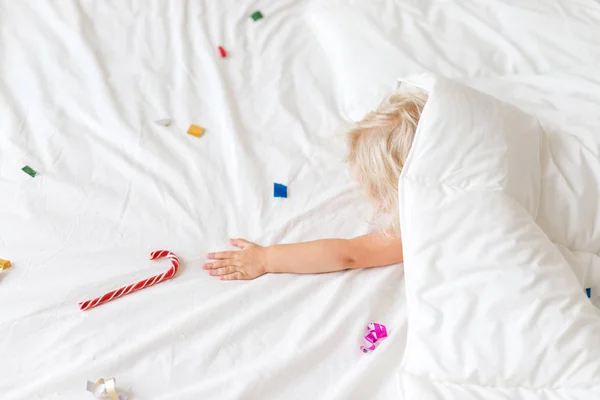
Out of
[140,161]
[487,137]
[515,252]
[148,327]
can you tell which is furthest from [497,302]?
[140,161]

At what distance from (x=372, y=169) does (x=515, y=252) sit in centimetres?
31

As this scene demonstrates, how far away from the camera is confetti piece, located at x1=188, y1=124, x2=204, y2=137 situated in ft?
4.08

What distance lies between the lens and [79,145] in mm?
1201

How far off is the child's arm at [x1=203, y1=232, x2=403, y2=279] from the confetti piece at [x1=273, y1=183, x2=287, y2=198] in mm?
136

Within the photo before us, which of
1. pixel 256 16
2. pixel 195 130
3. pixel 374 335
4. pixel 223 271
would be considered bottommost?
pixel 374 335

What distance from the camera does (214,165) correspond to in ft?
3.92

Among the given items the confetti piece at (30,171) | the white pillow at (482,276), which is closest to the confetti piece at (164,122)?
the confetti piece at (30,171)

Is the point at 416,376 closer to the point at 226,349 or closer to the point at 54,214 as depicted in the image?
the point at 226,349

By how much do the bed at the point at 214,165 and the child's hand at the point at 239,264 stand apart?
0.02 metres

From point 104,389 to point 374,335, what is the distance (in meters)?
0.42

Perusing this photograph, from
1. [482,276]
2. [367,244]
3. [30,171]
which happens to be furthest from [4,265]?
[482,276]

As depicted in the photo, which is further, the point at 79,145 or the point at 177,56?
the point at 177,56

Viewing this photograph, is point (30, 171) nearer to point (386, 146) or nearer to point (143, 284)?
point (143, 284)

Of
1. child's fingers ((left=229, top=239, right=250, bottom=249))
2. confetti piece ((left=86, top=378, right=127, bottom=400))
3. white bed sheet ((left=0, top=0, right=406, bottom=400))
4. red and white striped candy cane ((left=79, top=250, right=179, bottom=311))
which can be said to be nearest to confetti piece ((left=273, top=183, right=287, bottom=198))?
white bed sheet ((left=0, top=0, right=406, bottom=400))
